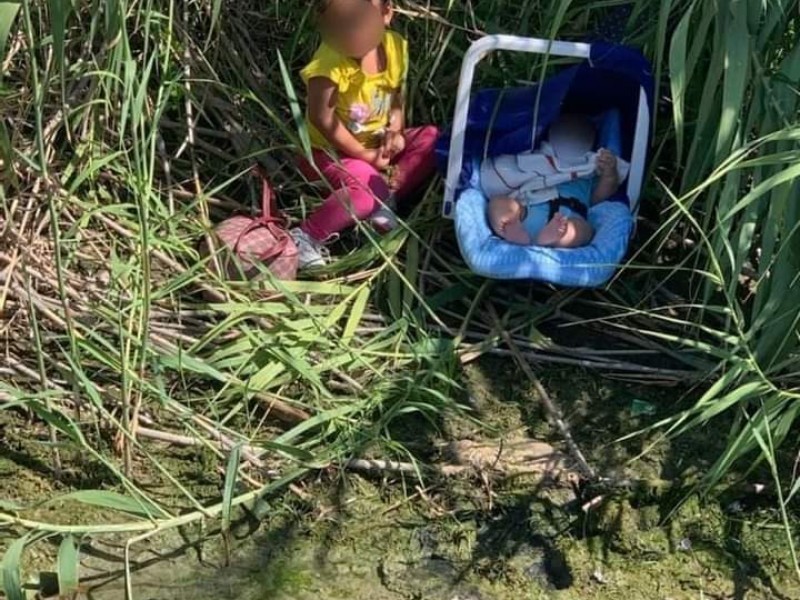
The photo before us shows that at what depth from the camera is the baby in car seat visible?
7.27 ft

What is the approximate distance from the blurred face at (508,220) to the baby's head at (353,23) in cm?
38

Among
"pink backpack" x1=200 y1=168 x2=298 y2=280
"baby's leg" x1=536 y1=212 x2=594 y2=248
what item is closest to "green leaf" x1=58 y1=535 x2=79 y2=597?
"pink backpack" x1=200 y1=168 x2=298 y2=280

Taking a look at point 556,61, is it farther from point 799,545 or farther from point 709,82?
point 799,545

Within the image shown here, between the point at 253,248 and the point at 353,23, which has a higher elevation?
the point at 353,23

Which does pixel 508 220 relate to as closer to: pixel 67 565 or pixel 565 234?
pixel 565 234

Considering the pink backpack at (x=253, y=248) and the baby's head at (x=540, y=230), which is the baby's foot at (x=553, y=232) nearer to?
the baby's head at (x=540, y=230)

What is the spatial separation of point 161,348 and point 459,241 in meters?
0.56

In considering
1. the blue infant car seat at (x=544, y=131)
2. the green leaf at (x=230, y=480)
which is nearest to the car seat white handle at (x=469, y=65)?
the blue infant car seat at (x=544, y=131)

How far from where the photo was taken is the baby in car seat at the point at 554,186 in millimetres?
2217

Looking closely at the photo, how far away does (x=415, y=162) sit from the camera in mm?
2359

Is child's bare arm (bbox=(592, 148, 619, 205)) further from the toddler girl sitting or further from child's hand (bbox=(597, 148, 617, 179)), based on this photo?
the toddler girl sitting

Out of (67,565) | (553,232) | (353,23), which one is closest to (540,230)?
(553,232)

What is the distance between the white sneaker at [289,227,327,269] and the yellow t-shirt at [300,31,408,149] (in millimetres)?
205

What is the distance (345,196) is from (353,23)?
1.05 feet
